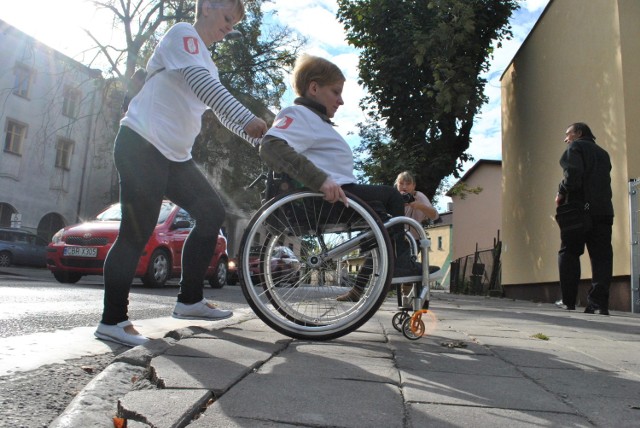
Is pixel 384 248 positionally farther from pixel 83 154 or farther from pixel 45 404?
pixel 83 154

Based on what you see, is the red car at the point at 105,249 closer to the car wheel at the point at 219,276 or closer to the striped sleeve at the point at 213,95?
the car wheel at the point at 219,276

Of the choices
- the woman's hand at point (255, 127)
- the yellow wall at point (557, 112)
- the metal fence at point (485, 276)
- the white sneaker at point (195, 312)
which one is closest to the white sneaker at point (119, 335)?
the white sneaker at point (195, 312)

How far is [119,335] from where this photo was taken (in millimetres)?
2668

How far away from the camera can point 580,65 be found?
999 cm

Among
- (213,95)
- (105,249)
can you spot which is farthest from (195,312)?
(105,249)

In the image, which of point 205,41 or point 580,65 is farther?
point 580,65

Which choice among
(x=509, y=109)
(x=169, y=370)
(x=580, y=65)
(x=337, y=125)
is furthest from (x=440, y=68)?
(x=169, y=370)

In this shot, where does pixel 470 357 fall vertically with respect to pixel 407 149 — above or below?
below

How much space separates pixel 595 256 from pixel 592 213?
1.54 ft

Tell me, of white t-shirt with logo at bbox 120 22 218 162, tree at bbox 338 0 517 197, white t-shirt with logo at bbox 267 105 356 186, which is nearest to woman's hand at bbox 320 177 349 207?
white t-shirt with logo at bbox 267 105 356 186

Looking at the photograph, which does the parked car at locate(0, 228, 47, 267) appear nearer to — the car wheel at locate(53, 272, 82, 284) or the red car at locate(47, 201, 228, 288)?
the car wheel at locate(53, 272, 82, 284)

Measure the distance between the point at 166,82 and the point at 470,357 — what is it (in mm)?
2033

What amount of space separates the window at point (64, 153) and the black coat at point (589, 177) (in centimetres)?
2588

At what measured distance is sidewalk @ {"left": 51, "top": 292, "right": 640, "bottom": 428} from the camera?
147cm
